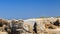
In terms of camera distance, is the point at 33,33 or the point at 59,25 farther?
the point at 59,25

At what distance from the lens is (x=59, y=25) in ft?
67.8

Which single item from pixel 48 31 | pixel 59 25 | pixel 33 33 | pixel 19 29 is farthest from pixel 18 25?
pixel 59 25

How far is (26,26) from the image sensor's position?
1695cm

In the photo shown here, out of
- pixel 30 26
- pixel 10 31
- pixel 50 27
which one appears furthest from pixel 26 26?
pixel 50 27

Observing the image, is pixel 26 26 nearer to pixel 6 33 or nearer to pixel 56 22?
pixel 6 33

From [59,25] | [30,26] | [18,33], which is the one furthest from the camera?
[59,25]

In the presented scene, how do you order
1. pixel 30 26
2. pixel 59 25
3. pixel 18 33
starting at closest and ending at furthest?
pixel 18 33 < pixel 30 26 < pixel 59 25

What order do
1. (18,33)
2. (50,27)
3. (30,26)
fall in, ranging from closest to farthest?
(18,33)
(30,26)
(50,27)

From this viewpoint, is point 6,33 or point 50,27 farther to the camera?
point 50,27

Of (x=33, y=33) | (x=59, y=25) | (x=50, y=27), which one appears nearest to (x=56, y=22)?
(x=59, y=25)

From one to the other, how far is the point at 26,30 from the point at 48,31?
2.49 m

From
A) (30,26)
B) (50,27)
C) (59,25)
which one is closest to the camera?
(30,26)

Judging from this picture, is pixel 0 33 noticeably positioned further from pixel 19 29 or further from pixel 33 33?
pixel 33 33

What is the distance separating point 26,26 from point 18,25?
878 mm
